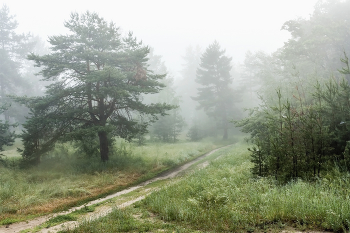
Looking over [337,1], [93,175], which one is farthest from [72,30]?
[337,1]

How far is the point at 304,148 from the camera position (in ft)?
24.0

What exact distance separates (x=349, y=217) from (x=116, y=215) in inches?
231

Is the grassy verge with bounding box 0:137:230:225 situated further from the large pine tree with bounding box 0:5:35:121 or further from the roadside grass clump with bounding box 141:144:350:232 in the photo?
the large pine tree with bounding box 0:5:35:121

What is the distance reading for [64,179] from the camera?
37.9 ft

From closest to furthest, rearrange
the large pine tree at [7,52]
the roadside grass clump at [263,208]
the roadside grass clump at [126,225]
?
1. the roadside grass clump at [263,208]
2. the roadside grass clump at [126,225]
3. the large pine tree at [7,52]

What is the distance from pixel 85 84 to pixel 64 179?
6.66 meters

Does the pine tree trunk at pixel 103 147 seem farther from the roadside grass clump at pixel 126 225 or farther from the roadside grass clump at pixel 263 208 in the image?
the roadside grass clump at pixel 126 225

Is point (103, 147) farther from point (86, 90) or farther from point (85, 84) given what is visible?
point (85, 84)

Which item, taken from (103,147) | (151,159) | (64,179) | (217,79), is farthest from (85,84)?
(217,79)

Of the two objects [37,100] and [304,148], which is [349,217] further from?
[37,100]

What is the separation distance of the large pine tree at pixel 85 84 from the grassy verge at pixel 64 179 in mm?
1386

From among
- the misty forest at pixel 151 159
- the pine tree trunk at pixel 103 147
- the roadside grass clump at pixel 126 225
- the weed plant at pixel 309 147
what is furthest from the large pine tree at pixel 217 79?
the roadside grass clump at pixel 126 225

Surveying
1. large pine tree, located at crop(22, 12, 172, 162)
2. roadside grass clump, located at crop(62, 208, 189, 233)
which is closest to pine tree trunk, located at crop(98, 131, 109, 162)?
large pine tree, located at crop(22, 12, 172, 162)

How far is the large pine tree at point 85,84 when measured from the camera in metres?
13.3
